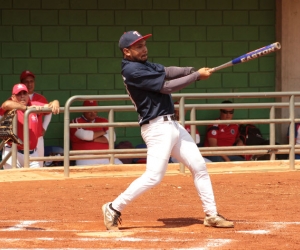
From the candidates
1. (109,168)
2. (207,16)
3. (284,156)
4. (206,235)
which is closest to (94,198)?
(109,168)

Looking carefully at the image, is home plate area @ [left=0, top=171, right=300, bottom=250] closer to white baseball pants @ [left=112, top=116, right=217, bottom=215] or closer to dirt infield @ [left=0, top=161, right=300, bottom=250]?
dirt infield @ [left=0, top=161, right=300, bottom=250]

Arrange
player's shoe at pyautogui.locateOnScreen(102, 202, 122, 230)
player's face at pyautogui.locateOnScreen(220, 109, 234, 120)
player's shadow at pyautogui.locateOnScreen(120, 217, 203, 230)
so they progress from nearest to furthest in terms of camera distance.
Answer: player's shoe at pyautogui.locateOnScreen(102, 202, 122, 230), player's shadow at pyautogui.locateOnScreen(120, 217, 203, 230), player's face at pyautogui.locateOnScreen(220, 109, 234, 120)

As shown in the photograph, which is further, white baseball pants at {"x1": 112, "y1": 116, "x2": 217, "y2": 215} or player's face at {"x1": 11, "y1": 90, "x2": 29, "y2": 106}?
player's face at {"x1": 11, "y1": 90, "x2": 29, "y2": 106}

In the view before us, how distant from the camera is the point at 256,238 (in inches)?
284

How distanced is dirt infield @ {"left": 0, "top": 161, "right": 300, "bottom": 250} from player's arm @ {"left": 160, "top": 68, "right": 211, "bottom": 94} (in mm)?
1309

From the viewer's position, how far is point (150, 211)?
9.05 meters

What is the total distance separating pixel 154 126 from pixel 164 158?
1.00 feet

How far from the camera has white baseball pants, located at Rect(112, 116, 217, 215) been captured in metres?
7.56

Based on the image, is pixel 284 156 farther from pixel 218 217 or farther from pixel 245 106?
pixel 218 217

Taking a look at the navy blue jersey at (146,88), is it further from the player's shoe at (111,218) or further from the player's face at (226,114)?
the player's face at (226,114)

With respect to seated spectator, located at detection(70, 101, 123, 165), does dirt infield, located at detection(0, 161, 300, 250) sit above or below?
below

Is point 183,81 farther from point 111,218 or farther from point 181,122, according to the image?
point 181,122

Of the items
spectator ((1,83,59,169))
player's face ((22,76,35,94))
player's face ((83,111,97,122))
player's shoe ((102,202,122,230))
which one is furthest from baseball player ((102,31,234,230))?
player's face ((22,76,35,94))

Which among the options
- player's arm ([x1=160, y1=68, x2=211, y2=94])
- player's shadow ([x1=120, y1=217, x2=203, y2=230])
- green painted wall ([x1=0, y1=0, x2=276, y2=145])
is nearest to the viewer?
player's arm ([x1=160, y1=68, x2=211, y2=94])
